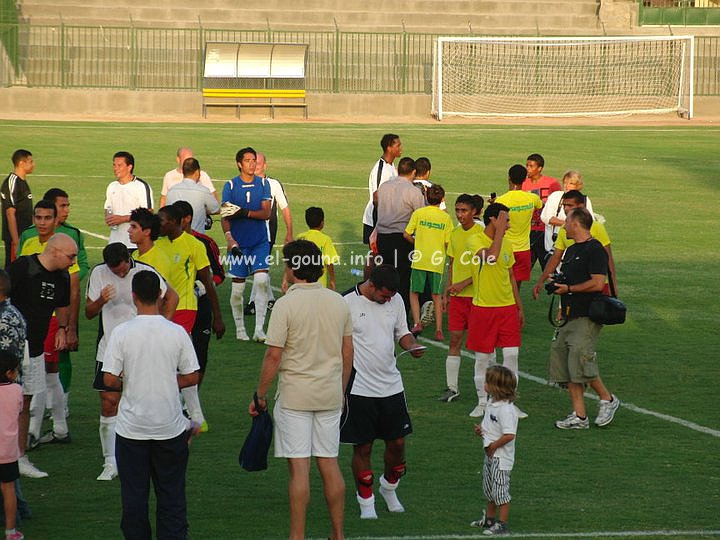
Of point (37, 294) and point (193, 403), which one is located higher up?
point (37, 294)

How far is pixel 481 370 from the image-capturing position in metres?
12.6

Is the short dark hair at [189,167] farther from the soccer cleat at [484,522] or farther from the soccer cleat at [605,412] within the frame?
the soccer cleat at [484,522]

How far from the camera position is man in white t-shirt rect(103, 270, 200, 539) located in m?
8.03

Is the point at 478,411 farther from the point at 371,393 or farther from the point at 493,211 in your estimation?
the point at 371,393

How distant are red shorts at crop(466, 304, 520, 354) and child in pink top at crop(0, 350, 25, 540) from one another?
5180mm

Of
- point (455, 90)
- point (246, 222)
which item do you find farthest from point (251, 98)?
point (246, 222)

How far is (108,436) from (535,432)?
13.8 feet

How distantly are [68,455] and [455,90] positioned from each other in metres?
37.1

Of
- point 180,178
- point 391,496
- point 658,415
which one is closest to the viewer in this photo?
point 391,496

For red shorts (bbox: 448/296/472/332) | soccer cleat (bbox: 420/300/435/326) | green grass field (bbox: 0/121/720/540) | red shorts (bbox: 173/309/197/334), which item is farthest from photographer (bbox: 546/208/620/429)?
soccer cleat (bbox: 420/300/435/326)

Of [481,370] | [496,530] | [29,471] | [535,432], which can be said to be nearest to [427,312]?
[481,370]

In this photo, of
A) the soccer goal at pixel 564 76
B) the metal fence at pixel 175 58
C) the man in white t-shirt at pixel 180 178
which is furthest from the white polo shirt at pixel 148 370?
the soccer goal at pixel 564 76

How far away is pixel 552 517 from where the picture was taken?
9516 millimetres

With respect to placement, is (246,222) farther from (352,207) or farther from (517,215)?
(352,207)
